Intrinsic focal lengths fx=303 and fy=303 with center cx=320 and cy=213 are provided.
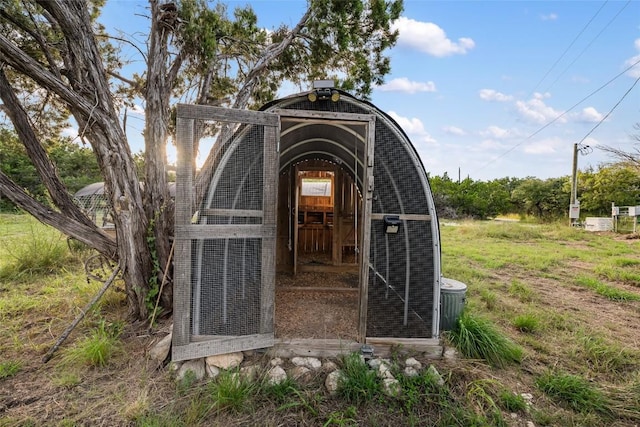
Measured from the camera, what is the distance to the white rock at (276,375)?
2.73 m

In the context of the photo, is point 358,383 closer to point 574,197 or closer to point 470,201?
point 574,197

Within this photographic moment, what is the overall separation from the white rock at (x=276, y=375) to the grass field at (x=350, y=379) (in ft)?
0.30

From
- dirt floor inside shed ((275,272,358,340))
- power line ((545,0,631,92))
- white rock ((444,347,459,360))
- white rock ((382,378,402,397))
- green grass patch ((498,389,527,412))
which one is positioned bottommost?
green grass patch ((498,389,527,412))

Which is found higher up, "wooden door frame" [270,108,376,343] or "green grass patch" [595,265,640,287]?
"wooden door frame" [270,108,376,343]

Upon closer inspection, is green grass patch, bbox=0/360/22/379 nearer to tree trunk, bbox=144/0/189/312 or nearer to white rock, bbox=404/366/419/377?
tree trunk, bbox=144/0/189/312

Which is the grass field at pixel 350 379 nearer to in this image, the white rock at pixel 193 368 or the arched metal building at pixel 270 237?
the white rock at pixel 193 368

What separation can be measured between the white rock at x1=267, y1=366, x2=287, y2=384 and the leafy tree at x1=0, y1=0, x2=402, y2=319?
172cm

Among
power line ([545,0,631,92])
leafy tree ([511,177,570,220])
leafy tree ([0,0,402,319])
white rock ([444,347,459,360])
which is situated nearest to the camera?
white rock ([444,347,459,360])

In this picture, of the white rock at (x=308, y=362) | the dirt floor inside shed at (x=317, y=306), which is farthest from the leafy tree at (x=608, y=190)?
the white rock at (x=308, y=362)

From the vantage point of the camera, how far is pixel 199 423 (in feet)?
7.60

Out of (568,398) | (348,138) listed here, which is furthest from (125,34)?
(568,398)

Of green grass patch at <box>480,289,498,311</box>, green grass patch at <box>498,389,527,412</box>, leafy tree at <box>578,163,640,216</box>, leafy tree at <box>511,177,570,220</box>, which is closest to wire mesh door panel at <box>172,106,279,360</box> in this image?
green grass patch at <box>498,389,527,412</box>

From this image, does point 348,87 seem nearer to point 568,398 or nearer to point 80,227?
point 80,227

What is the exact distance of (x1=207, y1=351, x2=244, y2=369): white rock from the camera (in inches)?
114
